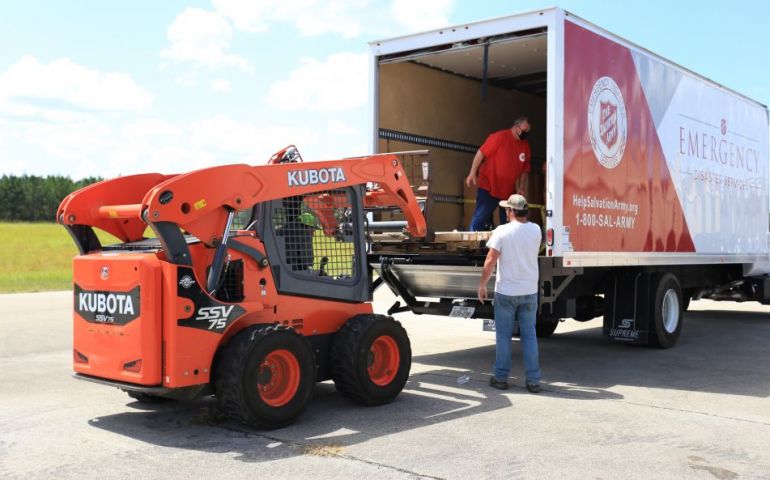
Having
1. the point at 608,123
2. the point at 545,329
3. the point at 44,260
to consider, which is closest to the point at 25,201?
the point at 44,260

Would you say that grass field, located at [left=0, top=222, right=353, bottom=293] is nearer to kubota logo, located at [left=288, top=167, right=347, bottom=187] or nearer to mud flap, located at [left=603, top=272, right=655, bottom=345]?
kubota logo, located at [left=288, top=167, right=347, bottom=187]

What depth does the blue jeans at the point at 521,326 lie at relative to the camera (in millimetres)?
7570

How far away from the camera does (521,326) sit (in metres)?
7.68

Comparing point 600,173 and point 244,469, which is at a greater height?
point 600,173

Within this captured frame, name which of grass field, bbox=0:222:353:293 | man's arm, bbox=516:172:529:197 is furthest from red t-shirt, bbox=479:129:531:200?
grass field, bbox=0:222:353:293

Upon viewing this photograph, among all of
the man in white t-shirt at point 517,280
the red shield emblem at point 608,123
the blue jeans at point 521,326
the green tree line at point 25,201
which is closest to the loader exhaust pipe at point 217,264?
the man in white t-shirt at point 517,280

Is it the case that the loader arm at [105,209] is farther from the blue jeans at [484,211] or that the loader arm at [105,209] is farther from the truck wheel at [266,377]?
the blue jeans at [484,211]

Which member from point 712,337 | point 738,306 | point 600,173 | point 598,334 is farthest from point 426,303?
point 738,306

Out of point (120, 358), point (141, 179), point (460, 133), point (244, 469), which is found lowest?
point (244, 469)

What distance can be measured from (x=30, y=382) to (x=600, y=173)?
6.24m

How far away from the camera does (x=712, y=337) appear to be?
12008 mm

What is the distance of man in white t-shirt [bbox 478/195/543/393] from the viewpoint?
756cm

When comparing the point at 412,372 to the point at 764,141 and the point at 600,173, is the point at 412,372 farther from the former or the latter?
the point at 764,141

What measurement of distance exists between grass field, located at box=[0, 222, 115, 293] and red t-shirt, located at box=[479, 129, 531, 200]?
4508 millimetres
